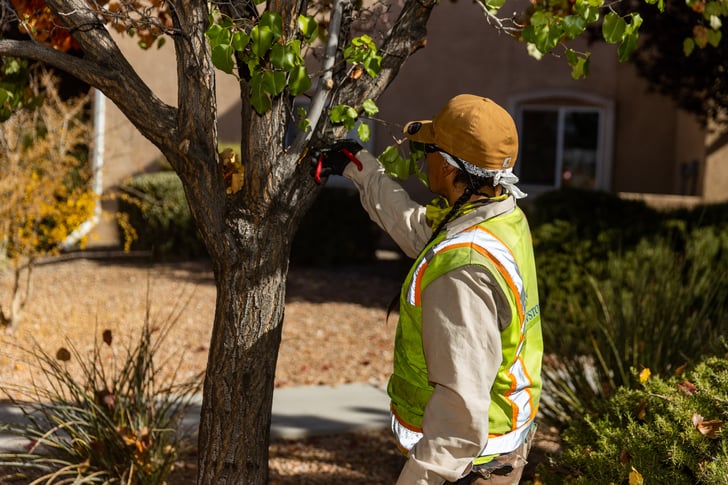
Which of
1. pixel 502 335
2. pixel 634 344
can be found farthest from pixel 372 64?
pixel 634 344

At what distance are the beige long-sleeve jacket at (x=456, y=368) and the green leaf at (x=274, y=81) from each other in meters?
0.95

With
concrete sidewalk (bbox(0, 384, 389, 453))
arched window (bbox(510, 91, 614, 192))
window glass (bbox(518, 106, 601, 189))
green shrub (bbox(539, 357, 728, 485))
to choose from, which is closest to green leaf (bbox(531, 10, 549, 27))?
green shrub (bbox(539, 357, 728, 485))

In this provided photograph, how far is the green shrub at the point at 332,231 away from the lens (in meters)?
12.2

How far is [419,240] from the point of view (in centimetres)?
295

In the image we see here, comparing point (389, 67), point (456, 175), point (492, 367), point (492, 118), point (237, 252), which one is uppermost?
point (389, 67)

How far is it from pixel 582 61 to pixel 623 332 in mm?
1870

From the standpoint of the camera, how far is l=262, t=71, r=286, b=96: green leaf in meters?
2.86

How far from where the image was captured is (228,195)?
10.8 feet

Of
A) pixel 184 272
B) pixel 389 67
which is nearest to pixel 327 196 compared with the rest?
pixel 184 272

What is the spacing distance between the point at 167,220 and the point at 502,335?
10672mm

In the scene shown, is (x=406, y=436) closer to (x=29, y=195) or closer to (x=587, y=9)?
(x=587, y=9)

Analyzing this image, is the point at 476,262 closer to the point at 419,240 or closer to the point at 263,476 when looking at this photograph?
the point at 419,240

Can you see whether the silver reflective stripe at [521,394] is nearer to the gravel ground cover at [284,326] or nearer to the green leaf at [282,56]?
the green leaf at [282,56]

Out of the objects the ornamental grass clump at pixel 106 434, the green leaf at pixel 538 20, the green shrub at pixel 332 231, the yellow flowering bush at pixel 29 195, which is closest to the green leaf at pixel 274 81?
the green leaf at pixel 538 20
